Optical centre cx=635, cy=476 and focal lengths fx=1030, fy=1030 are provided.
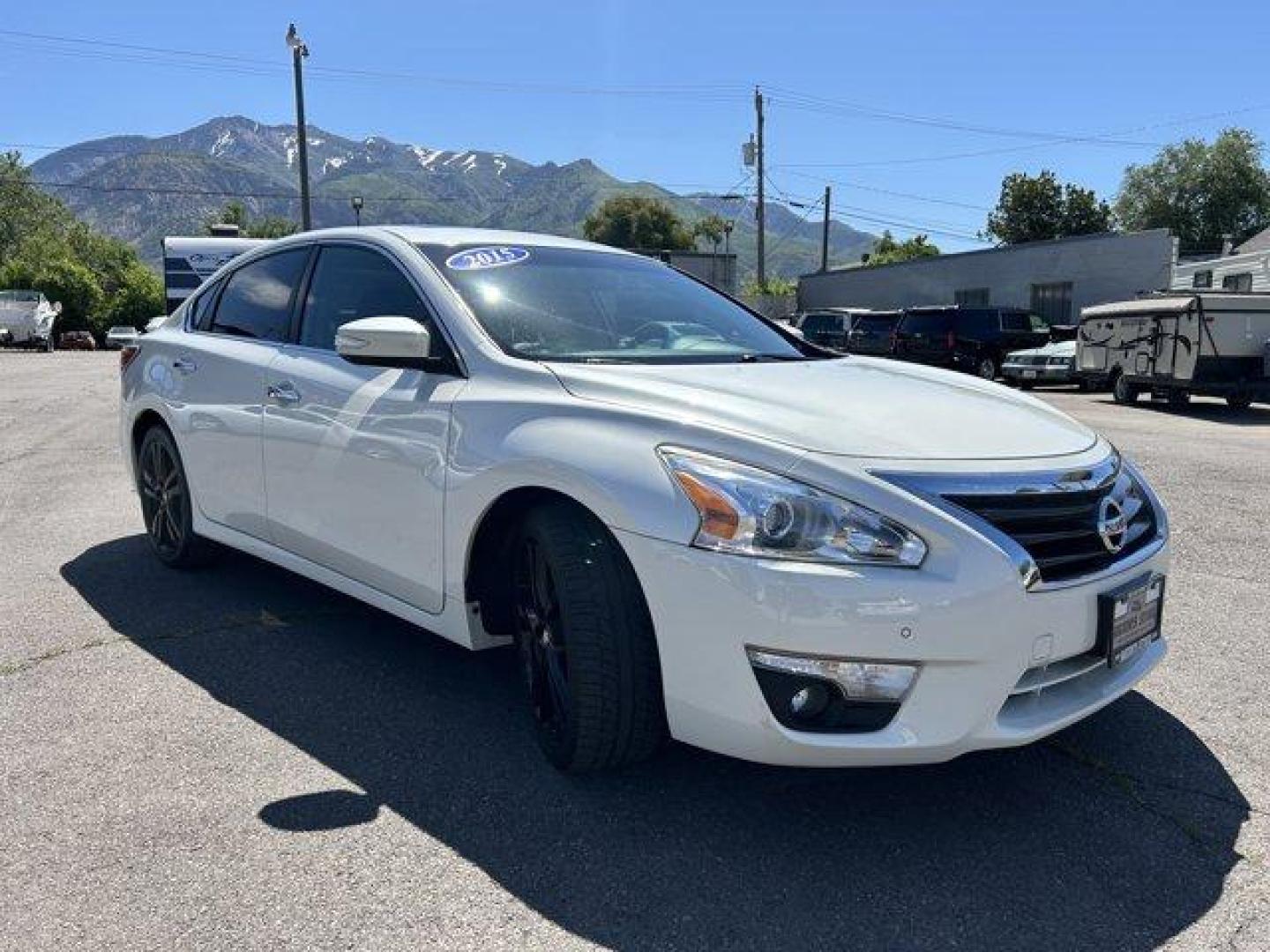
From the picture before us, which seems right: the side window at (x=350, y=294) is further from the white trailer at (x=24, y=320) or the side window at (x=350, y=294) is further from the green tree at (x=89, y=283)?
the green tree at (x=89, y=283)

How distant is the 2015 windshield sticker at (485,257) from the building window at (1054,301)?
2749 centimetres

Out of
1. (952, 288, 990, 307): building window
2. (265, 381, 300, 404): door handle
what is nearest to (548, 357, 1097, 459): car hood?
(265, 381, 300, 404): door handle

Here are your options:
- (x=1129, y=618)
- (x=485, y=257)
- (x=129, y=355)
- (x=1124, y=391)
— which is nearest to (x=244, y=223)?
(x=1124, y=391)

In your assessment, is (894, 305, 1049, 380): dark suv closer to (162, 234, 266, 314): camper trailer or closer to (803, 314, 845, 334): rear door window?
(803, 314, 845, 334): rear door window

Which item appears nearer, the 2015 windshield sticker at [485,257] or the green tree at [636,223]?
the 2015 windshield sticker at [485,257]

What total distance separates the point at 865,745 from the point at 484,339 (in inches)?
66.9

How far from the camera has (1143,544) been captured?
291 cm

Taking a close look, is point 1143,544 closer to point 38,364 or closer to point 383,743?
point 383,743

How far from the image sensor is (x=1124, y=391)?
16.8 m

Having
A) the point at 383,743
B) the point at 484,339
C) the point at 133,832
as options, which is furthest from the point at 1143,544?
the point at 133,832

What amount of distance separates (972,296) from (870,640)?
32057mm

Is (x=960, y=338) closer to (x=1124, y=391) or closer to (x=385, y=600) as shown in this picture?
(x=1124, y=391)

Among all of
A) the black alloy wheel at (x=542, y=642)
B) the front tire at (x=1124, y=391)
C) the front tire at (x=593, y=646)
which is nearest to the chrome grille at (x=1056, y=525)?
the front tire at (x=593, y=646)

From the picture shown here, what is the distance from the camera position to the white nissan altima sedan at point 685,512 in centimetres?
240
